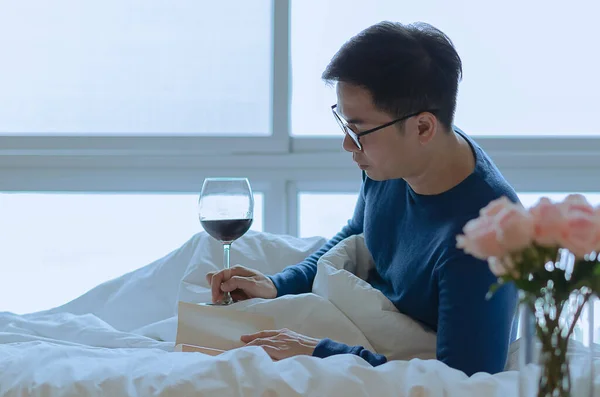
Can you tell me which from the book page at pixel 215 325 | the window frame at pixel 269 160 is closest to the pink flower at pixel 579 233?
the book page at pixel 215 325

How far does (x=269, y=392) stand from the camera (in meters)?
1.09

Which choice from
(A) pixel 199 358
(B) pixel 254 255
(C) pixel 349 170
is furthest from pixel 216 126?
(A) pixel 199 358

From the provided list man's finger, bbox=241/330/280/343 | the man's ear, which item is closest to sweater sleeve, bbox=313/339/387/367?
man's finger, bbox=241/330/280/343

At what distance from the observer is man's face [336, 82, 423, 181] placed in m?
1.57

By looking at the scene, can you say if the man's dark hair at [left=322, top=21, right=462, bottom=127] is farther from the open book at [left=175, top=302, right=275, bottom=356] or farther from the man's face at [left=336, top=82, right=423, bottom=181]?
the open book at [left=175, top=302, right=275, bottom=356]

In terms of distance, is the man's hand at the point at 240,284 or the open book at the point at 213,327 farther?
the man's hand at the point at 240,284

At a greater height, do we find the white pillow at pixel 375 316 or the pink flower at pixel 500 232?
the pink flower at pixel 500 232

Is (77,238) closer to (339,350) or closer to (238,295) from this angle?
(238,295)

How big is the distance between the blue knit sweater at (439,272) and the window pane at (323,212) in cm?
85

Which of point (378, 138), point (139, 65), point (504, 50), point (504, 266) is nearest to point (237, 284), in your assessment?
point (378, 138)

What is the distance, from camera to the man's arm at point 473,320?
1.39 m

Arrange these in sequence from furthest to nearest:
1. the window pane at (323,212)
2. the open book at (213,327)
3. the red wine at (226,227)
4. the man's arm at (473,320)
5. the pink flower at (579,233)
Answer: the window pane at (323,212)
the red wine at (226,227)
the open book at (213,327)
the man's arm at (473,320)
the pink flower at (579,233)

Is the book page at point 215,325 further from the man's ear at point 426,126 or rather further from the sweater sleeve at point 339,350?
the man's ear at point 426,126

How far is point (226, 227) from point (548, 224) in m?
0.96
